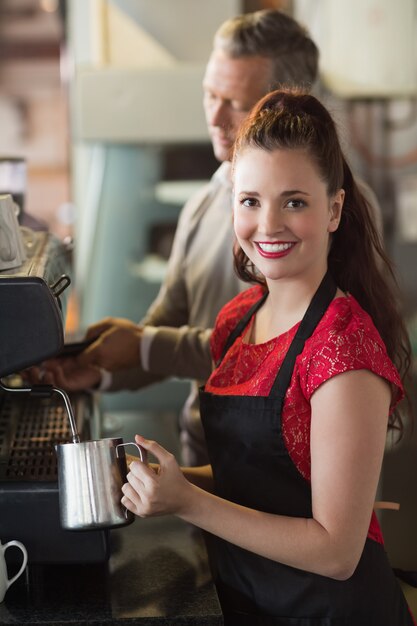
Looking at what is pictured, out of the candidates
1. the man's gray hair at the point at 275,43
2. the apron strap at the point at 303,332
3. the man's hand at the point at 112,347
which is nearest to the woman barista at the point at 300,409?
the apron strap at the point at 303,332

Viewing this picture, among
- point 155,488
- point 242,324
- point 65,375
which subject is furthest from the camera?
point 65,375

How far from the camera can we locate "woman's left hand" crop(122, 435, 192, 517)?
3.88 feet

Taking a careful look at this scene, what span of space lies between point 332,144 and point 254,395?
0.37m

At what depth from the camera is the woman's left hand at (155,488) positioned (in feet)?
3.88

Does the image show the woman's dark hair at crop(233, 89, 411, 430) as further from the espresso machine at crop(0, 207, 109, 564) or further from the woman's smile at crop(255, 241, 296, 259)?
the espresso machine at crop(0, 207, 109, 564)

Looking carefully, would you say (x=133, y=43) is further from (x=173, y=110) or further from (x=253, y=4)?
(x=253, y=4)

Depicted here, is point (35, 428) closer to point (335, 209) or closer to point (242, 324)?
point (242, 324)

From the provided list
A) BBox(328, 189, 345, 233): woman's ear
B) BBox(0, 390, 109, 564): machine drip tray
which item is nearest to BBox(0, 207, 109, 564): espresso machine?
BBox(0, 390, 109, 564): machine drip tray

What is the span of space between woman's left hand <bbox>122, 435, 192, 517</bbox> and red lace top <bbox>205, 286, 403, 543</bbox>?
18 cm

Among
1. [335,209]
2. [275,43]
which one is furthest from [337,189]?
[275,43]

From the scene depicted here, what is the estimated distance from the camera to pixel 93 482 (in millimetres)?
1219

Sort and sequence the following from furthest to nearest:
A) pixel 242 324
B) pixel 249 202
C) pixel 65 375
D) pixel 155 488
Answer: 1. pixel 65 375
2. pixel 242 324
3. pixel 249 202
4. pixel 155 488

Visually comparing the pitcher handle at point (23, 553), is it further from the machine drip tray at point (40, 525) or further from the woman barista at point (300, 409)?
the woman barista at point (300, 409)

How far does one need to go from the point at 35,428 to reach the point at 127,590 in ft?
1.30
